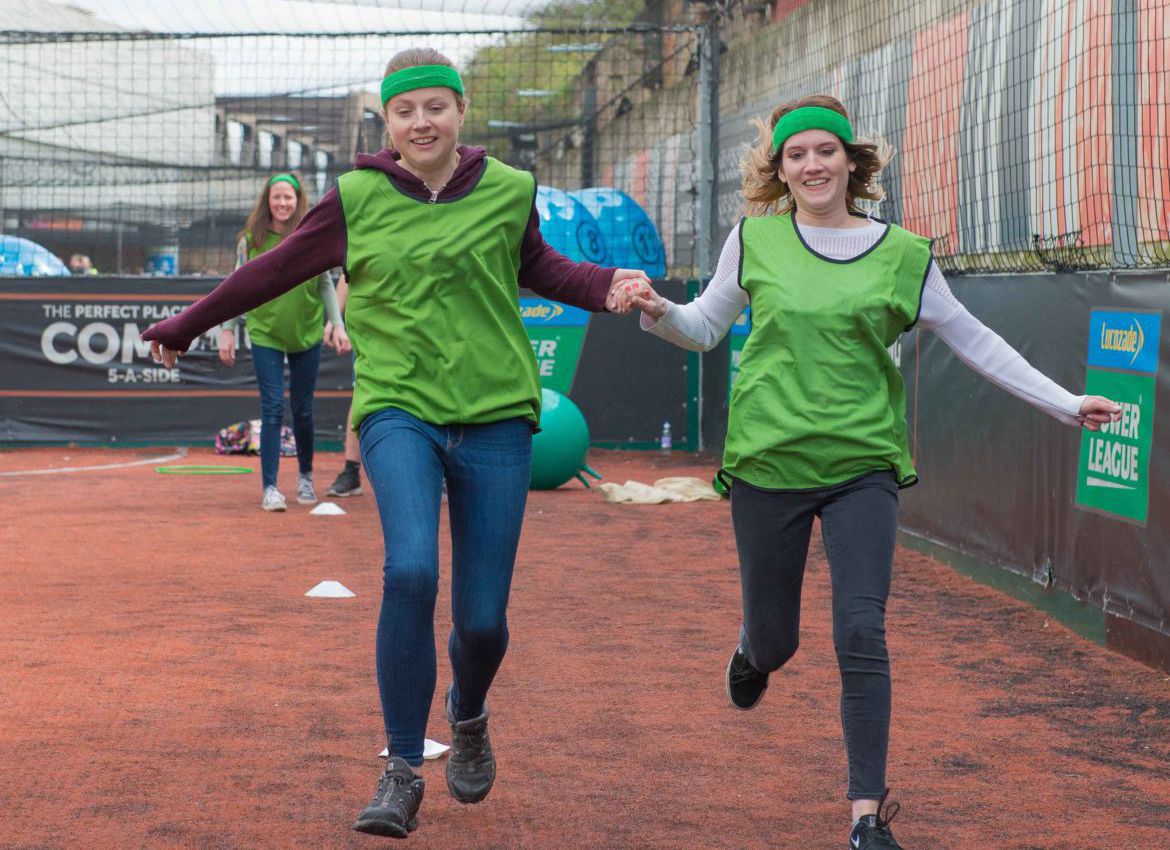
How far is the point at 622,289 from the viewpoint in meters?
4.34

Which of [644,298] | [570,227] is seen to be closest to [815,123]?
[644,298]

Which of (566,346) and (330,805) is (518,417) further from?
(566,346)

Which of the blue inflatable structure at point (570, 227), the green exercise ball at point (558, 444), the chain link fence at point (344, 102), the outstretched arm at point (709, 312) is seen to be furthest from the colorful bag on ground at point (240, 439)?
the outstretched arm at point (709, 312)

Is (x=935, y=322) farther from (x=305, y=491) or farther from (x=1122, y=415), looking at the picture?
(x=305, y=491)

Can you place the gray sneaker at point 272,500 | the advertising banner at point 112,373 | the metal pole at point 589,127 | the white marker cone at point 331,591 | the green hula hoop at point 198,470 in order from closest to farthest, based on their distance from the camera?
the white marker cone at point 331,591 → the gray sneaker at point 272,500 → the green hula hoop at point 198,470 → the advertising banner at point 112,373 → the metal pole at point 589,127

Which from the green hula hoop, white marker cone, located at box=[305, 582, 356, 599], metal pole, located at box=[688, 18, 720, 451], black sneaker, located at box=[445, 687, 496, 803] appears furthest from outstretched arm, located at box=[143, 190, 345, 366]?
metal pole, located at box=[688, 18, 720, 451]

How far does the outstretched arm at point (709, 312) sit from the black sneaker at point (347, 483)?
7119 millimetres

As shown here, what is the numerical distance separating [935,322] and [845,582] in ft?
2.59

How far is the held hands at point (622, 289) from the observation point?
4.30 metres

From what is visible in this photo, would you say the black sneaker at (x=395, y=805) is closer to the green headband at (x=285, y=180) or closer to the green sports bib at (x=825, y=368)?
the green sports bib at (x=825, y=368)

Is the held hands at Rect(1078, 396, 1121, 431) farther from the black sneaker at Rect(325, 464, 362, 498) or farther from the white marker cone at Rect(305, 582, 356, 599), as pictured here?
the black sneaker at Rect(325, 464, 362, 498)

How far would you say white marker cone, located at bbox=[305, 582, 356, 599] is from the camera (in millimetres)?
7652

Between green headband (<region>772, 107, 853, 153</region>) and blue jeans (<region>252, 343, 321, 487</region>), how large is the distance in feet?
20.7

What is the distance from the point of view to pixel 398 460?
4.07 metres
